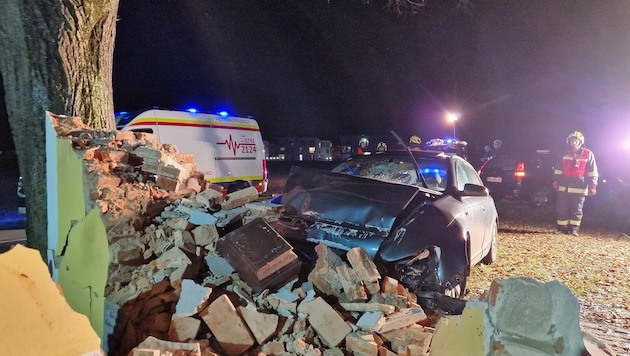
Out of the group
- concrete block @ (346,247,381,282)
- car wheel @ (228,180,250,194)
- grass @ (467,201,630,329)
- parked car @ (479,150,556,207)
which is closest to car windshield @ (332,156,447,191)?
grass @ (467,201,630,329)

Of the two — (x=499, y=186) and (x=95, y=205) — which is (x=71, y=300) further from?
(x=499, y=186)

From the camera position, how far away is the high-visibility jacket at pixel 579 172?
833 cm

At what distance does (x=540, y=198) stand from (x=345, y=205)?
10.1 meters

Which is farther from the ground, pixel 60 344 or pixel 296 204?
pixel 296 204

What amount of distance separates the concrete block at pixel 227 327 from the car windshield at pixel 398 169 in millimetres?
2558

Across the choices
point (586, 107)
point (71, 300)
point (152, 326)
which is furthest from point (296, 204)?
point (586, 107)

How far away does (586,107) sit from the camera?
68.6ft

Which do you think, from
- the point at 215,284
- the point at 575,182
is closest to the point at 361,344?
the point at 215,284

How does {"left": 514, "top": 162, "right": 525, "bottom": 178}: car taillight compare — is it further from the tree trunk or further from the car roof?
the tree trunk

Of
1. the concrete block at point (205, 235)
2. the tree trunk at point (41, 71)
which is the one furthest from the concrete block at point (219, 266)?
the tree trunk at point (41, 71)

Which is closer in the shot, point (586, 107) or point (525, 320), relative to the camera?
point (525, 320)

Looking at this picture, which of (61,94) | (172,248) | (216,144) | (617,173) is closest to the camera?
(172,248)

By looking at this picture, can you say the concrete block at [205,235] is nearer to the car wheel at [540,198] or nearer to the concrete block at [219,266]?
the concrete block at [219,266]

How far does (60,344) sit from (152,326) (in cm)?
83
